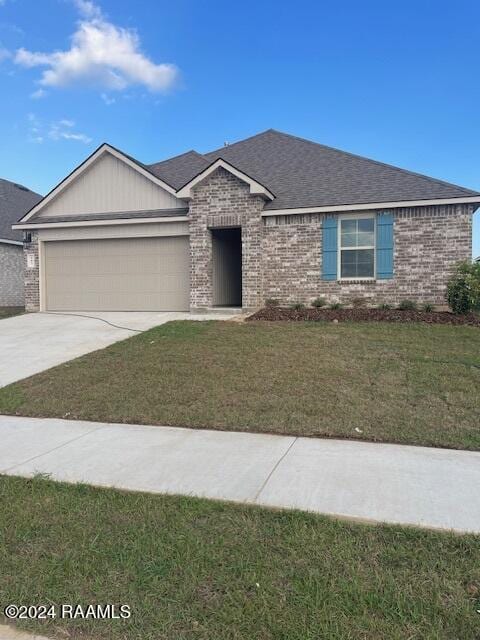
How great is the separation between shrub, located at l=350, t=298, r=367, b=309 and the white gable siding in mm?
5911

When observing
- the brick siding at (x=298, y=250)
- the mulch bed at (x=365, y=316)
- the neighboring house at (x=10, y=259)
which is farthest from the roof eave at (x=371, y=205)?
the neighboring house at (x=10, y=259)

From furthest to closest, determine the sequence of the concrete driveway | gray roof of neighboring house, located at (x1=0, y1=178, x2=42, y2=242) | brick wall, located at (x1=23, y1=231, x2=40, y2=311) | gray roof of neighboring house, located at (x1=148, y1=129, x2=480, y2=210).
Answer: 1. gray roof of neighboring house, located at (x1=0, y1=178, x2=42, y2=242)
2. brick wall, located at (x1=23, y1=231, x2=40, y2=311)
3. gray roof of neighboring house, located at (x1=148, y1=129, x2=480, y2=210)
4. the concrete driveway

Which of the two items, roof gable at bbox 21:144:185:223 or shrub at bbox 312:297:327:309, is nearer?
shrub at bbox 312:297:327:309

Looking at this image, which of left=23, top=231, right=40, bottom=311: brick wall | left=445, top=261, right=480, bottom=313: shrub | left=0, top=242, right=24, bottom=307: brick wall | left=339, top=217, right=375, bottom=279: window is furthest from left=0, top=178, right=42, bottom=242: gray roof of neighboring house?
left=445, top=261, right=480, bottom=313: shrub

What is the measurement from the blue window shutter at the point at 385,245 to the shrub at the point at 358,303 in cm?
84

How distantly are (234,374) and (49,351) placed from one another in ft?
15.9

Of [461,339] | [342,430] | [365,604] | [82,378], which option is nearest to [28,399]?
[82,378]

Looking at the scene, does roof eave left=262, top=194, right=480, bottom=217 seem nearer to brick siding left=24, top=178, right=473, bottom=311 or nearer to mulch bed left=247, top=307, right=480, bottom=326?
brick siding left=24, top=178, right=473, bottom=311

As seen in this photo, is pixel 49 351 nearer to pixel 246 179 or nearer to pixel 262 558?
pixel 246 179

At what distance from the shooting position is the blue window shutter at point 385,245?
509 inches

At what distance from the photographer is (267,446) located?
16.8ft

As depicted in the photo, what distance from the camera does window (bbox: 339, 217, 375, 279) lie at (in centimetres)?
1330

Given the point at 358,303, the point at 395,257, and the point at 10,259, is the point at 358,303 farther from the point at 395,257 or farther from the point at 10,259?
the point at 10,259

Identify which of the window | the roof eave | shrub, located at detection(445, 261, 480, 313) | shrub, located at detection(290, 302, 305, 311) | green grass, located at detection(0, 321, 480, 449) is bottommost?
green grass, located at detection(0, 321, 480, 449)
